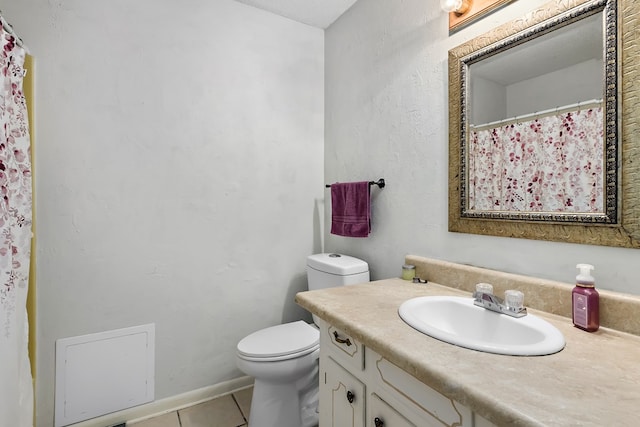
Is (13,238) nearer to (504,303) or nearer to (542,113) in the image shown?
(504,303)

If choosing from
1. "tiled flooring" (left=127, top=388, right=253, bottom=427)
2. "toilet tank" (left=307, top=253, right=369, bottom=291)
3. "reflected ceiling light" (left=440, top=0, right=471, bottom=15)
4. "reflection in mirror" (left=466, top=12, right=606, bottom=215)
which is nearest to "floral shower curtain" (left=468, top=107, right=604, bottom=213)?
"reflection in mirror" (left=466, top=12, right=606, bottom=215)

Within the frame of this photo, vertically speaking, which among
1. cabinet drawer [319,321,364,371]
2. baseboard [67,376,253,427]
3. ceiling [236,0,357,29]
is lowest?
baseboard [67,376,253,427]

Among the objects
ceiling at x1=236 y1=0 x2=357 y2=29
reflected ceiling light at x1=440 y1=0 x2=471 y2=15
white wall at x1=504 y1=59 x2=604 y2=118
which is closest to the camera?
white wall at x1=504 y1=59 x2=604 y2=118

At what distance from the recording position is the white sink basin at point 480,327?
0.74 m

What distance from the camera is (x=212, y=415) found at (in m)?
1.71

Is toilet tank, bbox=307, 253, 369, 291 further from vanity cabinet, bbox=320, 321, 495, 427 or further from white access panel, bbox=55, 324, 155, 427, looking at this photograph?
white access panel, bbox=55, 324, 155, 427

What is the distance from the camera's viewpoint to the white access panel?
4.91ft

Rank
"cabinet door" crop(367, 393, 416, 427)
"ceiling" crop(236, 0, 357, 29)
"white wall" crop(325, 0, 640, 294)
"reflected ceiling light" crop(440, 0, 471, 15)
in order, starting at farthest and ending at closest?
"ceiling" crop(236, 0, 357, 29), "reflected ceiling light" crop(440, 0, 471, 15), "white wall" crop(325, 0, 640, 294), "cabinet door" crop(367, 393, 416, 427)

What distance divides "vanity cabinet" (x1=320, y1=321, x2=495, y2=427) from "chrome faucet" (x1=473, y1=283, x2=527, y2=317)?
404mm

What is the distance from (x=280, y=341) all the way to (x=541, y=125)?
1.45 m

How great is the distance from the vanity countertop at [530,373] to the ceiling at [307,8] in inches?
74.4

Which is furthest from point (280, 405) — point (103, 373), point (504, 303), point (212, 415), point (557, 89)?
point (557, 89)

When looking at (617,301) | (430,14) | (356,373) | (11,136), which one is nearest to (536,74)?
(430,14)

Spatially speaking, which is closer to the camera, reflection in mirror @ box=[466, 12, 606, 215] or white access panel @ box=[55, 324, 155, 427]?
reflection in mirror @ box=[466, 12, 606, 215]
